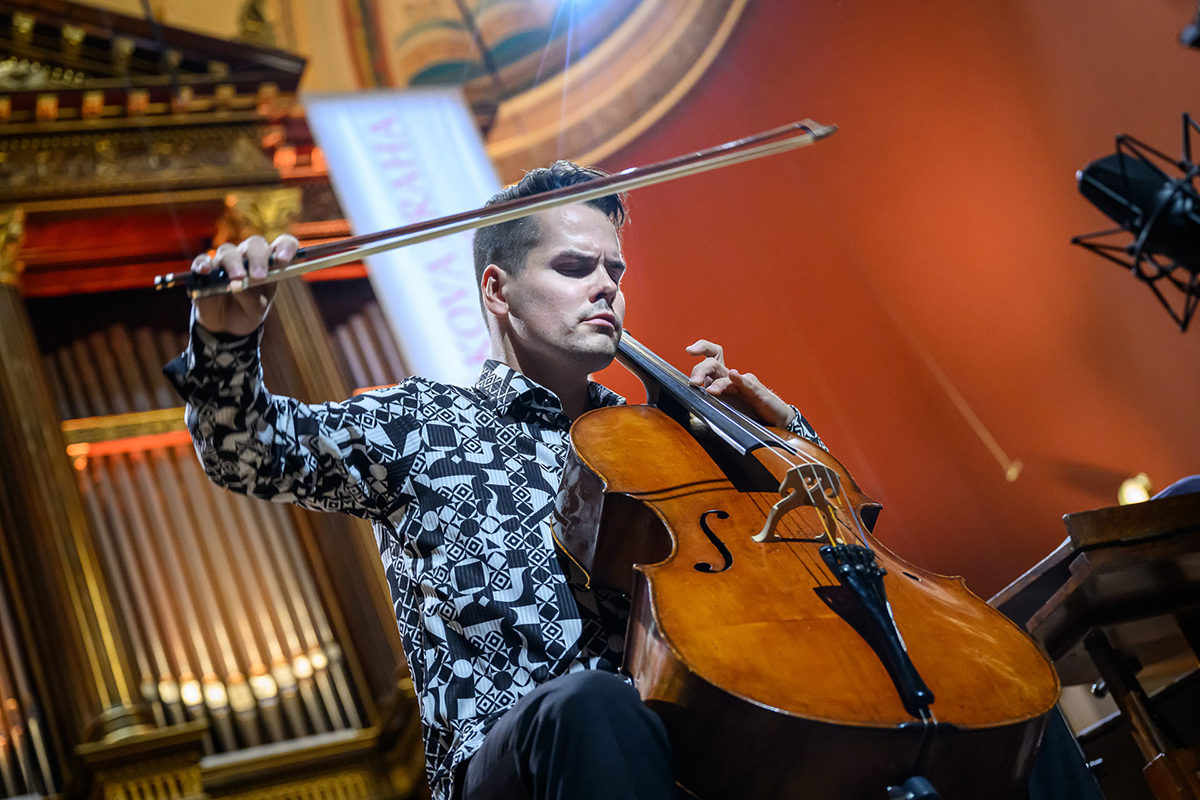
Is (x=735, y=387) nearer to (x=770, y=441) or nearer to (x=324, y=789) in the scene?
(x=770, y=441)

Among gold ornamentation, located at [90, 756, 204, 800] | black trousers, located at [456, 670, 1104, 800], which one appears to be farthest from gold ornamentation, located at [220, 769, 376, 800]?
black trousers, located at [456, 670, 1104, 800]

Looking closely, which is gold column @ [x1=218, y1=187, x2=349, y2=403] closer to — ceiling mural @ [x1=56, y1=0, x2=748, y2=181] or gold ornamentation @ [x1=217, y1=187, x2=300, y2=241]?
gold ornamentation @ [x1=217, y1=187, x2=300, y2=241]

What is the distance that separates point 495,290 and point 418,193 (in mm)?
2296

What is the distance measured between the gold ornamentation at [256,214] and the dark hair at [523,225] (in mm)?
2435

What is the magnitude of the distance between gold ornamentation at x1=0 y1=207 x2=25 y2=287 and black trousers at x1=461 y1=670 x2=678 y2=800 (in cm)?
321

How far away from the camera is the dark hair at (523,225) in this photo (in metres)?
1.65

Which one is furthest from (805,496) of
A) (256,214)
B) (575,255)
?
(256,214)

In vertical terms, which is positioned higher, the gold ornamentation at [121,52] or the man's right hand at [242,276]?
the gold ornamentation at [121,52]

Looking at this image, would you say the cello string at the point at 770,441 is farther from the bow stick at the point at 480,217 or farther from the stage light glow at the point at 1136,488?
the stage light glow at the point at 1136,488

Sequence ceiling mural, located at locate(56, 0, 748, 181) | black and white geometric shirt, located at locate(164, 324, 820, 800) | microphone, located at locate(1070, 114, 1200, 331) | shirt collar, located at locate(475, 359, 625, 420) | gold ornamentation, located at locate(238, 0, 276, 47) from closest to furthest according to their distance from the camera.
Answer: black and white geometric shirt, located at locate(164, 324, 820, 800), shirt collar, located at locate(475, 359, 625, 420), microphone, located at locate(1070, 114, 1200, 331), gold ornamentation, located at locate(238, 0, 276, 47), ceiling mural, located at locate(56, 0, 748, 181)

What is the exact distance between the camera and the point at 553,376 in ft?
5.26

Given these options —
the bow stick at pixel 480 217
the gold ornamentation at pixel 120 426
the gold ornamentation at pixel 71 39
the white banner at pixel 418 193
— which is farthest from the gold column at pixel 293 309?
the bow stick at pixel 480 217

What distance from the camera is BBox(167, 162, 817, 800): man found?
1.04 meters

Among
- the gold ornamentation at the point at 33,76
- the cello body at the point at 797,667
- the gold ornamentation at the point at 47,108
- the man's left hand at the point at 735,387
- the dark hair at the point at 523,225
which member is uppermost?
the gold ornamentation at the point at 33,76
